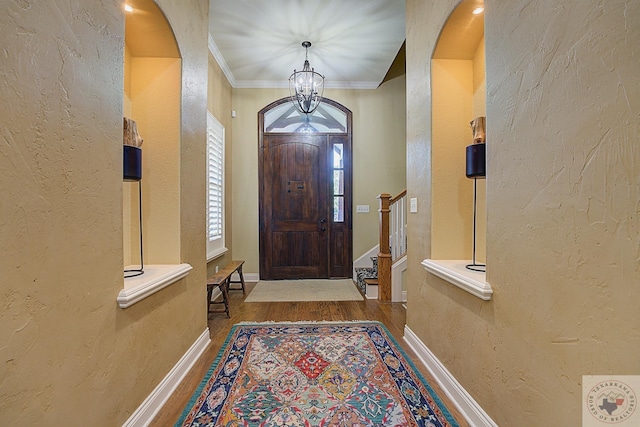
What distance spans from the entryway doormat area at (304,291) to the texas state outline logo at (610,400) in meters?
2.95

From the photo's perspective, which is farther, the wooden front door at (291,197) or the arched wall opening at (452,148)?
the wooden front door at (291,197)

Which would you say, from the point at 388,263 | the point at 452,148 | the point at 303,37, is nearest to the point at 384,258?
the point at 388,263

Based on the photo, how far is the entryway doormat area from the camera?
12.6 ft

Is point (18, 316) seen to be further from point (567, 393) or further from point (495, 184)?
Answer: point (495, 184)

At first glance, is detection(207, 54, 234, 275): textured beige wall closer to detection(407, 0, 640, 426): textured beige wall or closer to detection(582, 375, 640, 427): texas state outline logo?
detection(407, 0, 640, 426): textured beige wall

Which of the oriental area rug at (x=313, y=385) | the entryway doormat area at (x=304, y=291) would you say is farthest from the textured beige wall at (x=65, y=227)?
the entryway doormat area at (x=304, y=291)

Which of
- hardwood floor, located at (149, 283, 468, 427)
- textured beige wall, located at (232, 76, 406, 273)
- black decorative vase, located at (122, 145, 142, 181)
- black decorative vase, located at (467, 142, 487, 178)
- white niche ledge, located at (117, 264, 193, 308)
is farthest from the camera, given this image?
textured beige wall, located at (232, 76, 406, 273)

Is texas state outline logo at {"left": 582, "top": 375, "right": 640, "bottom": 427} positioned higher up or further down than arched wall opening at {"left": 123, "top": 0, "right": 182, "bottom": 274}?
further down

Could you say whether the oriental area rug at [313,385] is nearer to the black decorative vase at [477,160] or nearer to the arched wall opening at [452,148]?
the arched wall opening at [452,148]

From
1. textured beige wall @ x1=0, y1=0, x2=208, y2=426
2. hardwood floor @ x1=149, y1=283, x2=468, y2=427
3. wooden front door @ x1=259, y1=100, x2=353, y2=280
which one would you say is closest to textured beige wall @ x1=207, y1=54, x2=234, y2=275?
wooden front door @ x1=259, y1=100, x2=353, y2=280

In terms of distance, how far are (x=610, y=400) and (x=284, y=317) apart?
2678 mm

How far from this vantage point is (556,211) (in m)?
1.03

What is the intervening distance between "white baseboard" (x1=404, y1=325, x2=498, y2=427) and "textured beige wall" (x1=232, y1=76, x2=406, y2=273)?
2.74 metres

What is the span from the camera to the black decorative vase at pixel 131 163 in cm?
159
